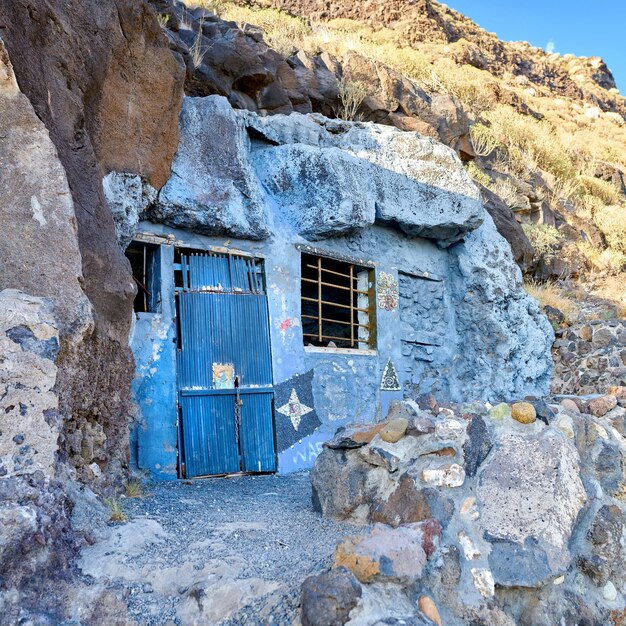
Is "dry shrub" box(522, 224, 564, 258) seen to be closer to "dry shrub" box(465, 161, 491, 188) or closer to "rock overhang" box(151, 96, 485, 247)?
"dry shrub" box(465, 161, 491, 188)

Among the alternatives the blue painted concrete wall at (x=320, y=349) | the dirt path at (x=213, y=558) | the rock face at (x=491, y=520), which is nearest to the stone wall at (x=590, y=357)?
the blue painted concrete wall at (x=320, y=349)

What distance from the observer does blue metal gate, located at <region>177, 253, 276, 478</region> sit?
5906 mm

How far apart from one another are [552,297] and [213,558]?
→ 33.4 feet

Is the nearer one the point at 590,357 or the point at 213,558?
the point at 213,558

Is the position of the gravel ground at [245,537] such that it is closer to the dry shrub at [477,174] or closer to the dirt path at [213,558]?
the dirt path at [213,558]

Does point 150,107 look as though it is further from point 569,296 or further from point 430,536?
point 569,296

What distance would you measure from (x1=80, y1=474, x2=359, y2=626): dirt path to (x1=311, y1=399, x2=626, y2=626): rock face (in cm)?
27

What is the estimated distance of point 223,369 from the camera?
621 centimetres

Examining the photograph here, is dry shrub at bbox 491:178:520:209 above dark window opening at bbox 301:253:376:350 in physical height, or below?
above

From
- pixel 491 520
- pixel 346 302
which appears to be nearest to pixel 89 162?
pixel 491 520

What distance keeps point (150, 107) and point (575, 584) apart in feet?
17.1

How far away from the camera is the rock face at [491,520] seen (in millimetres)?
2611

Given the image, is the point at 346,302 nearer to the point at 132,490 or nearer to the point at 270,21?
the point at 132,490

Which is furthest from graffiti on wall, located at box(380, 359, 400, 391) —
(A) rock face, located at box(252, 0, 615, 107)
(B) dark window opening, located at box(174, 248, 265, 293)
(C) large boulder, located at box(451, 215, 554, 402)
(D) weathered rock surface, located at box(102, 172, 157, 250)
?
(A) rock face, located at box(252, 0, 615, 107)
